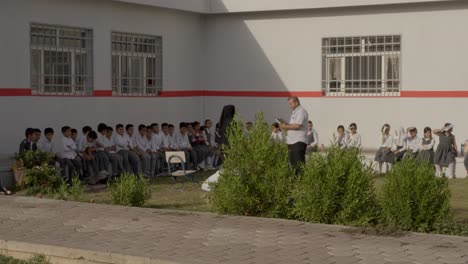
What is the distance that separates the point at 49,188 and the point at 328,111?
961cm

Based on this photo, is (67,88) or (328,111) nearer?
(67,88)

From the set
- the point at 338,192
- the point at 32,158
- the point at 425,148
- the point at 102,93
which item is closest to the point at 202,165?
the point at 102,93

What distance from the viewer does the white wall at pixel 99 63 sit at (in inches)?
721

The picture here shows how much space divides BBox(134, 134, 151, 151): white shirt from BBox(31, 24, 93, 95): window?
1.85m

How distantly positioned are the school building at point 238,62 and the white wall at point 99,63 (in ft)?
0.09

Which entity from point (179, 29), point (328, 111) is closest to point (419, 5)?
point (328, 111)

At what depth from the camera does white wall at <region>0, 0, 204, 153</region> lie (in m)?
18.3

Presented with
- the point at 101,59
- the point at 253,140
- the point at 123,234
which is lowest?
the point at 123,234

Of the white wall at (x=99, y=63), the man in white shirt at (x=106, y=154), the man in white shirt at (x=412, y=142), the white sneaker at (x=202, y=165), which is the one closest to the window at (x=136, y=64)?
the white wall at (x=99, y=63)

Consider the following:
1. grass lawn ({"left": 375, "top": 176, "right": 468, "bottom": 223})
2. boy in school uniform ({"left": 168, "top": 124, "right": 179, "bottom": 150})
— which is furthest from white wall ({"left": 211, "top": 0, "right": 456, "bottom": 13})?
grass lawn ({"left": 375, "top": 176, "right": 468, "bottom": 223})

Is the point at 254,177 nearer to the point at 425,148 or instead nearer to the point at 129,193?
the point at 129,193

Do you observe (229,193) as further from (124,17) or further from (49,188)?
(124,17)

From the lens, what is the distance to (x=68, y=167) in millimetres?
17219

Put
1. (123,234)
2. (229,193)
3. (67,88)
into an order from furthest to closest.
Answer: (67,88) < (229,193) < (123,234)
